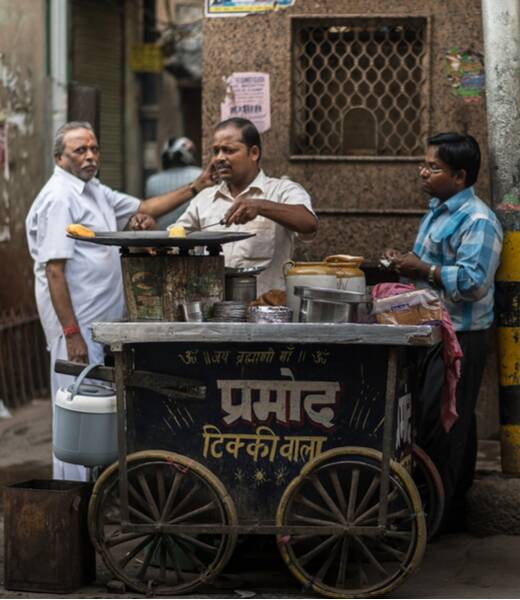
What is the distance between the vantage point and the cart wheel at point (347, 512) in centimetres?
520

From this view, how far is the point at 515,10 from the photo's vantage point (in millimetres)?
6309

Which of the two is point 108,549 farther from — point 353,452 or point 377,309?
point 377,309

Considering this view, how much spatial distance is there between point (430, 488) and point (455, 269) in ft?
3.13

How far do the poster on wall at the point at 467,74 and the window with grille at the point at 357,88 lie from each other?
0.65 feet

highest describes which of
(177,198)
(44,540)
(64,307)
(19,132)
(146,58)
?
(146,58)

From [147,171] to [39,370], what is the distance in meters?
7.69

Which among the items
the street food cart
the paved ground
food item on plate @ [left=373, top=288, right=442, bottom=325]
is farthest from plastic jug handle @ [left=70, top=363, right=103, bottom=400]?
food item on plate @ [left=373, top=288, right=442, bottom=325]

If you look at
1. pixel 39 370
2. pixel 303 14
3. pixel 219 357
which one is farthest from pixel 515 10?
pixel 39 370

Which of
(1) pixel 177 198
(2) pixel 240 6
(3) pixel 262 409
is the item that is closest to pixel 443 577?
(3) pixel 262 409

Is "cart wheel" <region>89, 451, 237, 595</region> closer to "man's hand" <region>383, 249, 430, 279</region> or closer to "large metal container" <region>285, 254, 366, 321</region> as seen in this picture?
"large metal container" <region>285, 254, 366, 321</region>

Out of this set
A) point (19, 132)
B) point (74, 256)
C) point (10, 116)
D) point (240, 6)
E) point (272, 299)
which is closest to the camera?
point (272, 299)

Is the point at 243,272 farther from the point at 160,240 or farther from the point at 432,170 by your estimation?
the point at 432,170

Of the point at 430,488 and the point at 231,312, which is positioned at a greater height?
the point at 231,312

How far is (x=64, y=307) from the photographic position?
644cm
